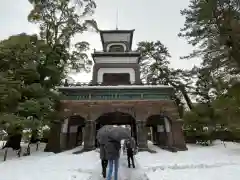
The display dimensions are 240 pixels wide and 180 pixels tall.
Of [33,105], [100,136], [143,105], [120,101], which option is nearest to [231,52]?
[143,105]

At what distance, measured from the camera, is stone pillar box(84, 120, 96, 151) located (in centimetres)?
1465

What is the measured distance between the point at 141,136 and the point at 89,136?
149 inches

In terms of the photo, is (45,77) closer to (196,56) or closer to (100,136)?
(100,136)

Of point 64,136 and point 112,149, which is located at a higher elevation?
point 64,136

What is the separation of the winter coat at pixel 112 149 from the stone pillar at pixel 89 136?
30.5 feet

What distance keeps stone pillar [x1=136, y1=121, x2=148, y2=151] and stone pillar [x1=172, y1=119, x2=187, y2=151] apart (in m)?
→ 2.37

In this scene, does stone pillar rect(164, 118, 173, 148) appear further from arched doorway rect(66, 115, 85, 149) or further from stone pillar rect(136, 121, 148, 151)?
arched doorway rect(66, 115, 85, 149)

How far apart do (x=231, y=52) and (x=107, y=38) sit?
12.8 metres

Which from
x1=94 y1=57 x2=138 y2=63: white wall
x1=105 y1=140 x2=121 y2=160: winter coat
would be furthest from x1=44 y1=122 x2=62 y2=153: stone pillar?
x1=105 y1=140 x2=121 y2=160: winter coat

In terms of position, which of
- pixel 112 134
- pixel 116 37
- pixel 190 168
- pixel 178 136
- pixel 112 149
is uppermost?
pixel 116 37

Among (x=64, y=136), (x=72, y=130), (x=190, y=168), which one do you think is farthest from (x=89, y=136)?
(x=190, y=168)

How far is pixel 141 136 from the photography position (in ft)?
49.0

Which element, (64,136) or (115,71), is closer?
(64,136)

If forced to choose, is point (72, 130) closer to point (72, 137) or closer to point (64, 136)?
point (72, 137)
